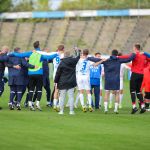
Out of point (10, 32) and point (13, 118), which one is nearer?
point (13, 118)

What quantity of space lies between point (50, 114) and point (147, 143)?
754cm

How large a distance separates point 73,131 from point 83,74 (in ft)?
27.0

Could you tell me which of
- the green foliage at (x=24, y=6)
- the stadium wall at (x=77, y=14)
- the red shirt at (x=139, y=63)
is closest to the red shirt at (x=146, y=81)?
the red shirt at (x=139, y=63)

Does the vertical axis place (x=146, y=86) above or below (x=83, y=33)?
below

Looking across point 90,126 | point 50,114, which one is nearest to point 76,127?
point 90,126

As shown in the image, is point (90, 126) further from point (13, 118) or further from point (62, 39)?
point (62, 39)

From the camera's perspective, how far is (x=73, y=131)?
2117 centimetres

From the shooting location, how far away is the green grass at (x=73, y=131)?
1859cm

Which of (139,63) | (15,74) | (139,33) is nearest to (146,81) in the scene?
(139,63)

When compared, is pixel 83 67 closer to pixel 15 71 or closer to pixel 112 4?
pixel 15 71

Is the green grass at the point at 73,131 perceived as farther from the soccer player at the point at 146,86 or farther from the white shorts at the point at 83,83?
the soccer player at the point at 146,86

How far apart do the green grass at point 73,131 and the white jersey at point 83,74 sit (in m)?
1.70

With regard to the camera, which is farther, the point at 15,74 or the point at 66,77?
the point at 15,74

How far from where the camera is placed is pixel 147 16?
276 feet
